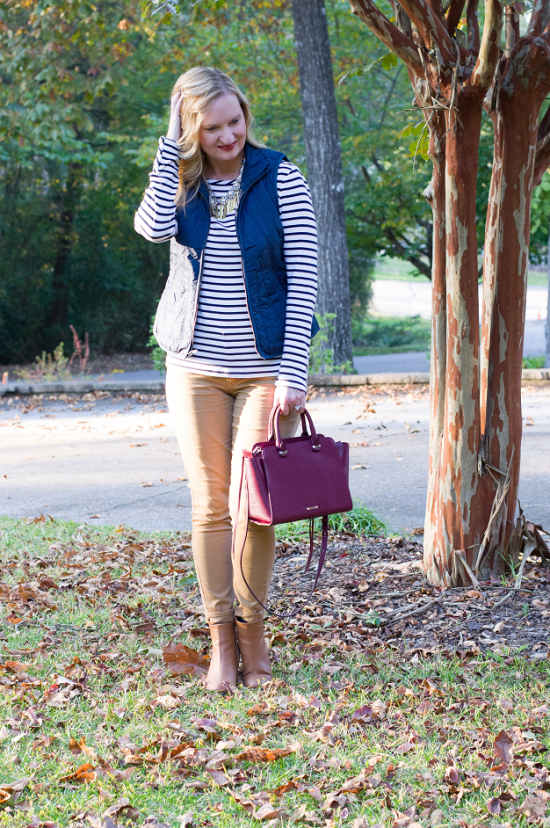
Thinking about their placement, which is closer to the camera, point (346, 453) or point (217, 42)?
point (346, 453)

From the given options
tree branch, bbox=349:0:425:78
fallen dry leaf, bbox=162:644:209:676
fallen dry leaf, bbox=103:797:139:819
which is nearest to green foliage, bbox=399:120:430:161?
tree branch, bbox=349:0:425:78

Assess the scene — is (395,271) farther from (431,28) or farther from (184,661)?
(184,661)

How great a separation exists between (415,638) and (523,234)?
1818 millimetres

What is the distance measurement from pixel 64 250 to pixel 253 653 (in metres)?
17.5

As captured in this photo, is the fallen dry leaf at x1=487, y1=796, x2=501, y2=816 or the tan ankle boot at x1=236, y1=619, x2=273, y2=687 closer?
the fallen dry leaf at x1=487, y1=796, x2=501, y2=816

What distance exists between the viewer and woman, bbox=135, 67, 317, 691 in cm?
274

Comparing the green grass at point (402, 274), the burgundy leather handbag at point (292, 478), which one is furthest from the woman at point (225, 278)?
the green grass at point (402, 274)

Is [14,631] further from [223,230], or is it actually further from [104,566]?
[223,230]

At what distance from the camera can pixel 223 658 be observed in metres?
2.98

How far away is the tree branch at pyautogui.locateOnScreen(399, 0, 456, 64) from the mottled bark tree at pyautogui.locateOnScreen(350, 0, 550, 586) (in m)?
0.01

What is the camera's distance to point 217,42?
52.4 ft

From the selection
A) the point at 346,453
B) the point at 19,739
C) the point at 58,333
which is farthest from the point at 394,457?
the point at 58,333

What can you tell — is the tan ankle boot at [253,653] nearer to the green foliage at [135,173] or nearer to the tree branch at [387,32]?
the tree branch at [387,32]

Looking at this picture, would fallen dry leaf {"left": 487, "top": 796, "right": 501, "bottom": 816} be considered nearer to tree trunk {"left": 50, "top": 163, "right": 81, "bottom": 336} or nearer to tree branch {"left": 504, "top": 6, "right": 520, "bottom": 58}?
tree branch {"left": 504, "top": 6, "right": 520, "bottom": 58}
